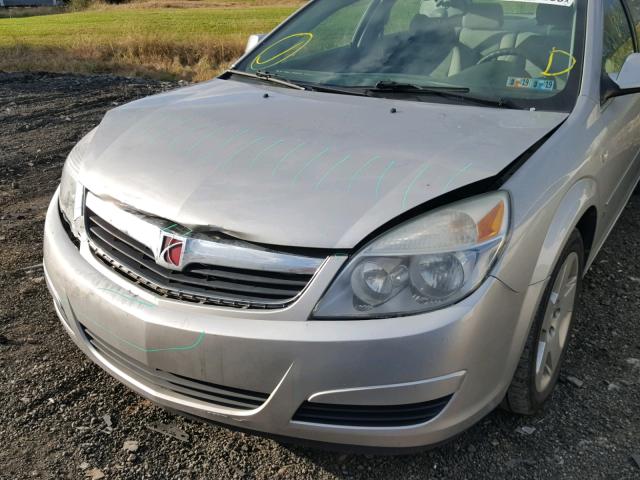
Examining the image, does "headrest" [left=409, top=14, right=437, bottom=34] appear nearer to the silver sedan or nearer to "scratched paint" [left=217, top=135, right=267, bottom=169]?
the silver sedan

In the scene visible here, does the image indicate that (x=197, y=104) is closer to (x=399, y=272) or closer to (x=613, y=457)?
(x=399, y=272)

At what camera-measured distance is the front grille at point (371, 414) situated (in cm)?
191

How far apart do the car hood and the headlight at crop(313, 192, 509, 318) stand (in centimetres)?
9

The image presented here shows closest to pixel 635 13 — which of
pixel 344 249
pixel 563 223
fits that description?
pixel 563 223

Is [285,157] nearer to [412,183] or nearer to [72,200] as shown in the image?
[412,183]

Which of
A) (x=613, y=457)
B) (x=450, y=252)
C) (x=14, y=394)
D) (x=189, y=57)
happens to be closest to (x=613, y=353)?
(x=613, y=457)

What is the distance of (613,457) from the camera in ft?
7.61

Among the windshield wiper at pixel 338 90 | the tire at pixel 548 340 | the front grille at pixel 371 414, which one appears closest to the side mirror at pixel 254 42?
the windshield wiper at pixel 338 90

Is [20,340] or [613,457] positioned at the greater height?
[613,457]

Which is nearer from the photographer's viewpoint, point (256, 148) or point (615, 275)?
point (256, 148)

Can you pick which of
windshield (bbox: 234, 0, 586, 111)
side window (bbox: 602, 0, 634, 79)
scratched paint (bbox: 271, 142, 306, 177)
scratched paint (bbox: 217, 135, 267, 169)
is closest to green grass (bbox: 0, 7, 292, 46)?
windshield (bbox: 234, 0, 586, 111)

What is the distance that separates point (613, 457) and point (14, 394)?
231 centimetres

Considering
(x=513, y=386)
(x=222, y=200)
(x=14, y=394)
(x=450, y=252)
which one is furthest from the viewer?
(x=14, y=394)

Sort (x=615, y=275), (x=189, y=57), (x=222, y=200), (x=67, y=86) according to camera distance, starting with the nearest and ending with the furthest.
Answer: (x=222, y=200) → (x=615, y=275) → (x=67, y=86) → (x=189, y=57)
